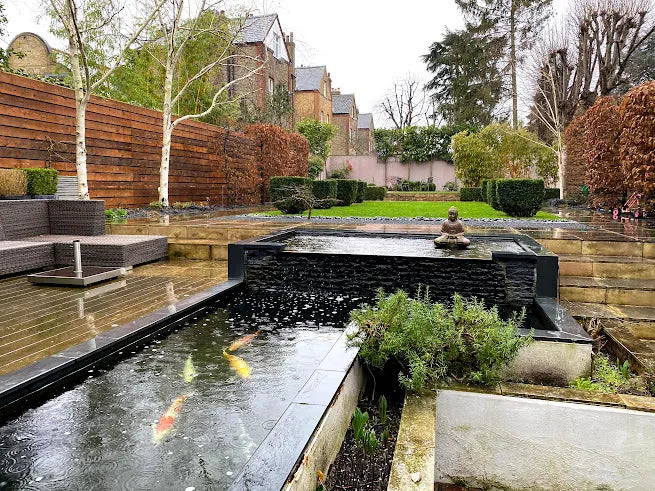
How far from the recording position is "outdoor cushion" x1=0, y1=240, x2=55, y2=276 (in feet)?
18.1

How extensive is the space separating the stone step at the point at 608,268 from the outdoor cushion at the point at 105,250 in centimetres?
513

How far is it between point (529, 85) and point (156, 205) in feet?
61.6

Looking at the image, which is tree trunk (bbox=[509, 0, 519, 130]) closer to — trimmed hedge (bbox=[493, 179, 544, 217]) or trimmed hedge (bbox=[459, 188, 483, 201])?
trimmed hedge (bbox=[459, 188, 483, 201])

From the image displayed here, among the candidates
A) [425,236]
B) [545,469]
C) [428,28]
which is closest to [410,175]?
[428,28]

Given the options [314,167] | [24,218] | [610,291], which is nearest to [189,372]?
[610,291]

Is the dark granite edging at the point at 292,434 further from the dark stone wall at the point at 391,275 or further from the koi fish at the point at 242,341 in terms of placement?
the dark stone wall at the point at 391,275

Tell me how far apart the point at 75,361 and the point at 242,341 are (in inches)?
42.4

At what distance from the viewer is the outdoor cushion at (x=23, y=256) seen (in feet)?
18.1

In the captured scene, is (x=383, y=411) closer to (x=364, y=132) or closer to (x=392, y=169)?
(x=392, y=169)

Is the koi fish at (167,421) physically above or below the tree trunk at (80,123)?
below

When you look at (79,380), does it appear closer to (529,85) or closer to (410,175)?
(529,85)

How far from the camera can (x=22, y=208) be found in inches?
257

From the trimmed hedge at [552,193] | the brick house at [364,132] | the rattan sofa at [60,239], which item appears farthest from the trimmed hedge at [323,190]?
the brick house at [364,132]

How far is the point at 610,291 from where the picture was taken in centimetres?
486
